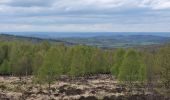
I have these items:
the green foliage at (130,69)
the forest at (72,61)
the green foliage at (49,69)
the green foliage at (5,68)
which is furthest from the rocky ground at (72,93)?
the green foliage at (5,68)

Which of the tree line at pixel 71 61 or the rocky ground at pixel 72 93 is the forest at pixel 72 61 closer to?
the tree line at pixel 71 61

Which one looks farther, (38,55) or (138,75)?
(38,55)

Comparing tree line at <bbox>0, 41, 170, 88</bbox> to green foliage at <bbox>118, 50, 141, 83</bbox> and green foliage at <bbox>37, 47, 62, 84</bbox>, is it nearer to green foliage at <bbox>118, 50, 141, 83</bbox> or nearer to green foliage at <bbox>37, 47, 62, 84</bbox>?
green foliage at <bbox>118, 50, 141, 83</bbox>

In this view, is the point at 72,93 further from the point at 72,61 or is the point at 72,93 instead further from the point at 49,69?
the point at 72,61

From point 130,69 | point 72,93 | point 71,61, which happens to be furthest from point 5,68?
point 72,93

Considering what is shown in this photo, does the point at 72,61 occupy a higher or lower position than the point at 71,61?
higher

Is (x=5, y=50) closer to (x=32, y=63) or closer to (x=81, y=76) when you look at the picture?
(x=32, y=63)

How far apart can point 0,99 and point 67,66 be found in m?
62.0

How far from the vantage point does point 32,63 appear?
115188 millimetres

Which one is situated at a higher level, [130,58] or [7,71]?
[130,58]

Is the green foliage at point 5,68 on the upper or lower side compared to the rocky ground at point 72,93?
lower

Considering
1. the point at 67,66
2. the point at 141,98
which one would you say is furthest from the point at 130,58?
the point at 67,66

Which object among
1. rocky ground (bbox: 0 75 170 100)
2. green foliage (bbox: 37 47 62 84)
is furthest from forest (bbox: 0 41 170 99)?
green foliage (bbox: 37 47 62 84)

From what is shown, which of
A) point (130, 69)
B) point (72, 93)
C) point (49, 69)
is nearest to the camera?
point (72, 93)
